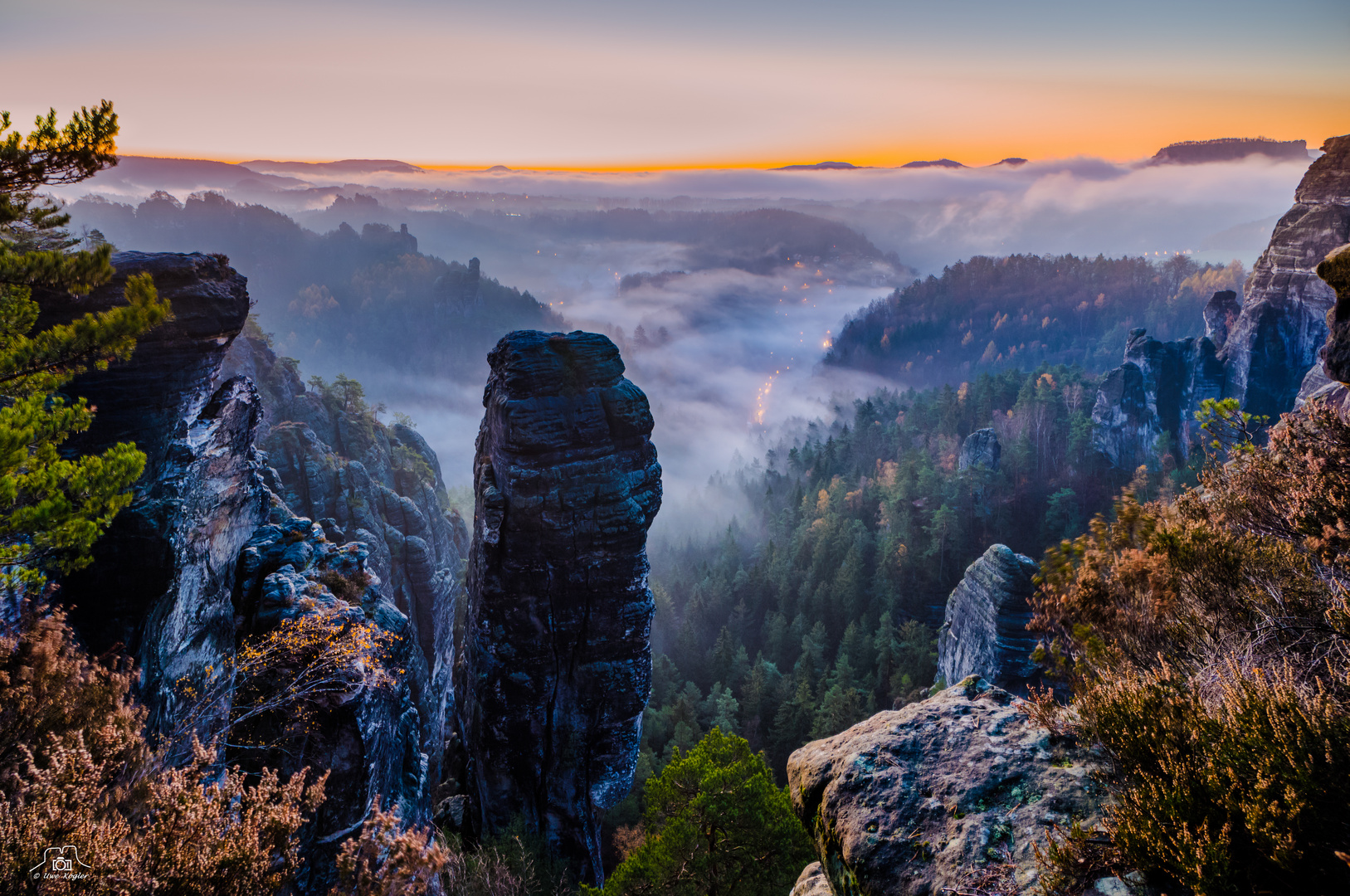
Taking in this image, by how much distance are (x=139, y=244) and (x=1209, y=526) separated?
254 m

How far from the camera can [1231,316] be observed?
246ft

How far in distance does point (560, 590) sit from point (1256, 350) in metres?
77.6

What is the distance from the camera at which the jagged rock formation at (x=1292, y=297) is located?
53.1 meters

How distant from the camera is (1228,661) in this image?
23.8 ft

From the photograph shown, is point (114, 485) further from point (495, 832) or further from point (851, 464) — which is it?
point (851, 464)

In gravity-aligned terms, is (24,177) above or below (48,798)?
above

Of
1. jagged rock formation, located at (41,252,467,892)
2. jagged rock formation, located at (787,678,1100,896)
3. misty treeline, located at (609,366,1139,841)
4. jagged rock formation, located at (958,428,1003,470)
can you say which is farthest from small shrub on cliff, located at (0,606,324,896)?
jagged rock formation, located at (958,428,1003,470)

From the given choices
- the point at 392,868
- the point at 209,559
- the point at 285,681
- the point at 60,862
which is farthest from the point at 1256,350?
the point at 60,862

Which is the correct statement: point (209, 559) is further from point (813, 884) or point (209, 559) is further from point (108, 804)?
point (813, 884)

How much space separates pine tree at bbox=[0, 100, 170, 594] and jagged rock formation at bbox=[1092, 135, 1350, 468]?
65.8m

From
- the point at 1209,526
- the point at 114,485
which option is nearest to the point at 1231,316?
the point at 1209,526

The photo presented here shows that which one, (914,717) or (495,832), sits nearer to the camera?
(914,717)

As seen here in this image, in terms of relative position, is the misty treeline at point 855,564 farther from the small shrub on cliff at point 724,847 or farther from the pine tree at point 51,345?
the pine tree at point 51,345

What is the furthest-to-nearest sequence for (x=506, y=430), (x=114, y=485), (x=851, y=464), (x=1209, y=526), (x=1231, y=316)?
(x=851, y=464)
(x=1231, y=316)
(x=506, y=430)
(x=1209, y=526)
(x=114, y=485)
